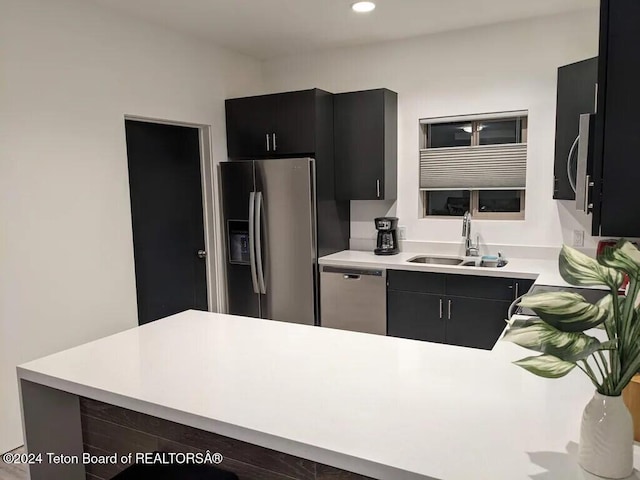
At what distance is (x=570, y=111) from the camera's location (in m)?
3.18

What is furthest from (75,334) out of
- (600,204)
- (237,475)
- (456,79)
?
(456,79)

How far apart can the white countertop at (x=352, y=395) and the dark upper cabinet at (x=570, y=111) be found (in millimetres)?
1870

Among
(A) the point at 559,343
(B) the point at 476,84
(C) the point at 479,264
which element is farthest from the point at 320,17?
(A) the point at 559,343

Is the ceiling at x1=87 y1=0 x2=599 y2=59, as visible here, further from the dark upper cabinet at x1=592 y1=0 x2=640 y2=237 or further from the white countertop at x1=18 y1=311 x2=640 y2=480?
the white countertop at x1=18 y1=311 x2=640 y2=480

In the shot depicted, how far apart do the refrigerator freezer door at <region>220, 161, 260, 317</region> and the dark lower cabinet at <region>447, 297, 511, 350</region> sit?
1.66 m

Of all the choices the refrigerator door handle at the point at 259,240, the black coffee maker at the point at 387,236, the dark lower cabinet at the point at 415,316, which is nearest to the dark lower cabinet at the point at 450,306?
the dark lower cabinet at the point at 415,316

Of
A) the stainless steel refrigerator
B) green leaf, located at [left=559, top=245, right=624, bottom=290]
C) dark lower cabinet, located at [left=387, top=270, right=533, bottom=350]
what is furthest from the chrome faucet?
green leaf, located at [left=559, top=245, right=624, bottom=290]

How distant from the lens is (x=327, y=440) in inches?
46.4

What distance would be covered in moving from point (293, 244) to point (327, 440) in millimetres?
2920

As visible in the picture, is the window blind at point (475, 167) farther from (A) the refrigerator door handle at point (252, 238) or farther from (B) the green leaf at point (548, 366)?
(B) the green leaf at point (548, 366)

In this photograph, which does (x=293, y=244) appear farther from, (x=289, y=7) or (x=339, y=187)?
(x=289, y=7)

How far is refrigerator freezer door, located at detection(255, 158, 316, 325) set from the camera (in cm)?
397

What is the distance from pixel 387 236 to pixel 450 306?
0.93 meters

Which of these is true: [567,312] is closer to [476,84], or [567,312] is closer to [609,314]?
[609,314]
